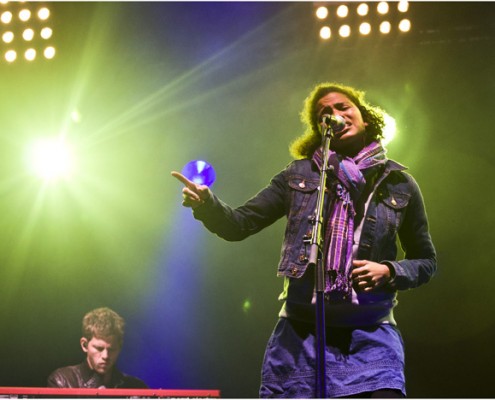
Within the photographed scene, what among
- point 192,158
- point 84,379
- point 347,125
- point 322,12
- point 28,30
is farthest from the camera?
point 192,158

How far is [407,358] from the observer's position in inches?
177

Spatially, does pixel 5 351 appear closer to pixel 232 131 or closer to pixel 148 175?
pixel 148 175

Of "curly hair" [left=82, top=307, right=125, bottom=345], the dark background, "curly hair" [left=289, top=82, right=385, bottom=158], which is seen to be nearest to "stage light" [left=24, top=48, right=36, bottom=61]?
the dark background

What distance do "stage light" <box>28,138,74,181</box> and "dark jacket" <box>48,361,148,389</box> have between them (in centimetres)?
192

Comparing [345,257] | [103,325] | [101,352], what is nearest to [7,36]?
[103,325]

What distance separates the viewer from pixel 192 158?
5516 mm

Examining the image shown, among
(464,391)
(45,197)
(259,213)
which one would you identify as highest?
(45,197)

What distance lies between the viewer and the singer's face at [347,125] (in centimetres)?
261

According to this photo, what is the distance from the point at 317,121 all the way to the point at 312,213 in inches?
27.0

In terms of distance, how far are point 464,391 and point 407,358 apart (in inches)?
18.5

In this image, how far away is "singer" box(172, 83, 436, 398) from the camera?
2156mm

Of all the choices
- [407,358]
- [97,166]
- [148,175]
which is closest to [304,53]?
[148,175]

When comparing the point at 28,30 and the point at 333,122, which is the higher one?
the point at 28,30

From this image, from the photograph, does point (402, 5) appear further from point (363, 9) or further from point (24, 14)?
point (24, 14)
